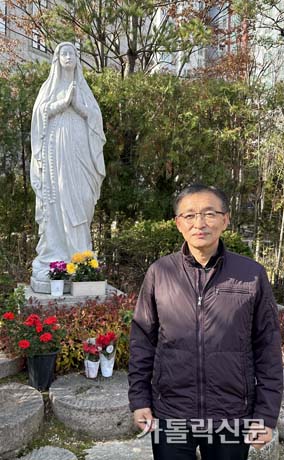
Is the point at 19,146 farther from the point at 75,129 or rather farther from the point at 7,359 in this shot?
the point at 7,359

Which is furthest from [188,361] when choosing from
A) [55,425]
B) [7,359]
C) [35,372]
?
[7,359]

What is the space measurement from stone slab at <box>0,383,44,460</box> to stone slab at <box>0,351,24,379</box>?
0.28 meters

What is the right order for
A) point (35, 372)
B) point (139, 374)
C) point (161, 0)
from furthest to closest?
point (161, 0)
point (35, 372)
point (139, 374)

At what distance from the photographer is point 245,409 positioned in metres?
1.63

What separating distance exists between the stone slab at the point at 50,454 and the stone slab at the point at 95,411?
0.98 ft

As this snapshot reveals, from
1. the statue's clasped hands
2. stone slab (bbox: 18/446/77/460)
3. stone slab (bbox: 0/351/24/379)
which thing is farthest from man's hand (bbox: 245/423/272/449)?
the statue's clasped hands

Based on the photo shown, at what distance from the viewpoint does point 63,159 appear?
4.54 meters

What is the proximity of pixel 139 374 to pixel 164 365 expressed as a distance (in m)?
0.14

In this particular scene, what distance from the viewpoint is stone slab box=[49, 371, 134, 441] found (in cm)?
288

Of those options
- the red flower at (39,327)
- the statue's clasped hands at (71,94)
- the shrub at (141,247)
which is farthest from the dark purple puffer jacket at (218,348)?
the shrub at (141,247)

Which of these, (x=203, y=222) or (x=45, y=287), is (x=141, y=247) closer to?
(x=45, y=287)

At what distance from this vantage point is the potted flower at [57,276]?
168 inches

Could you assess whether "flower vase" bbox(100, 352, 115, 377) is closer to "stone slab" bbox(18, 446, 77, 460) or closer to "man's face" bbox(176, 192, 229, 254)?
"stone slab" bbox(18, 446, 77, 460)

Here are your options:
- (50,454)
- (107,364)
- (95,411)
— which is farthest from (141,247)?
(50,454)
